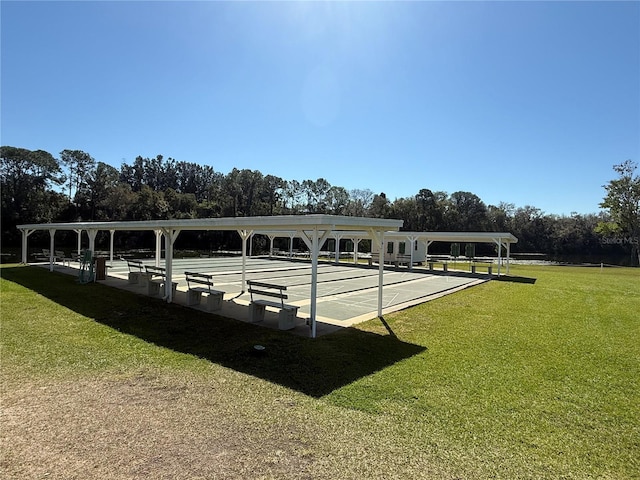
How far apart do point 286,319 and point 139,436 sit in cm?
439

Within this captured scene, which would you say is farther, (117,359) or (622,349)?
(622,349)

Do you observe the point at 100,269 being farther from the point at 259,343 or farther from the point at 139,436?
the point at 139,436

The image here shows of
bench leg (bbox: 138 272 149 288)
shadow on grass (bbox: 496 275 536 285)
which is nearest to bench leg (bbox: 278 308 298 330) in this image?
bench leg (bbox: 138 272 149 288)

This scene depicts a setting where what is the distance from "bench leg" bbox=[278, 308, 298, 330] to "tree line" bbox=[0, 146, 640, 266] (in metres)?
39.3

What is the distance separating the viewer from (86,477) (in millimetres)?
3084

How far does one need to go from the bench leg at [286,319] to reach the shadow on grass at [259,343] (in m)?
0.26

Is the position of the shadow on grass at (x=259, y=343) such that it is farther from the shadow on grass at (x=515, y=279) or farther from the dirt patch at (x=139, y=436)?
the shadow on grass at (x=515, y=279)

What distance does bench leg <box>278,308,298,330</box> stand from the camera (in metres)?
7.98

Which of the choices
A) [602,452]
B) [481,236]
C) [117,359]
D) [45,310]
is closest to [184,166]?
[481,236]

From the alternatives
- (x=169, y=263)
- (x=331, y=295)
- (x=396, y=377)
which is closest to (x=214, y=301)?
(x=169, y=263)

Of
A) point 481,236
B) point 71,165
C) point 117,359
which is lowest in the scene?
point 117,359

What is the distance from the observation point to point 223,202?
53875mm

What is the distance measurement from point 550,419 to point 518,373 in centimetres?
154

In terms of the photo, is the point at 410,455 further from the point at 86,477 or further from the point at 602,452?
the point at 86,477
